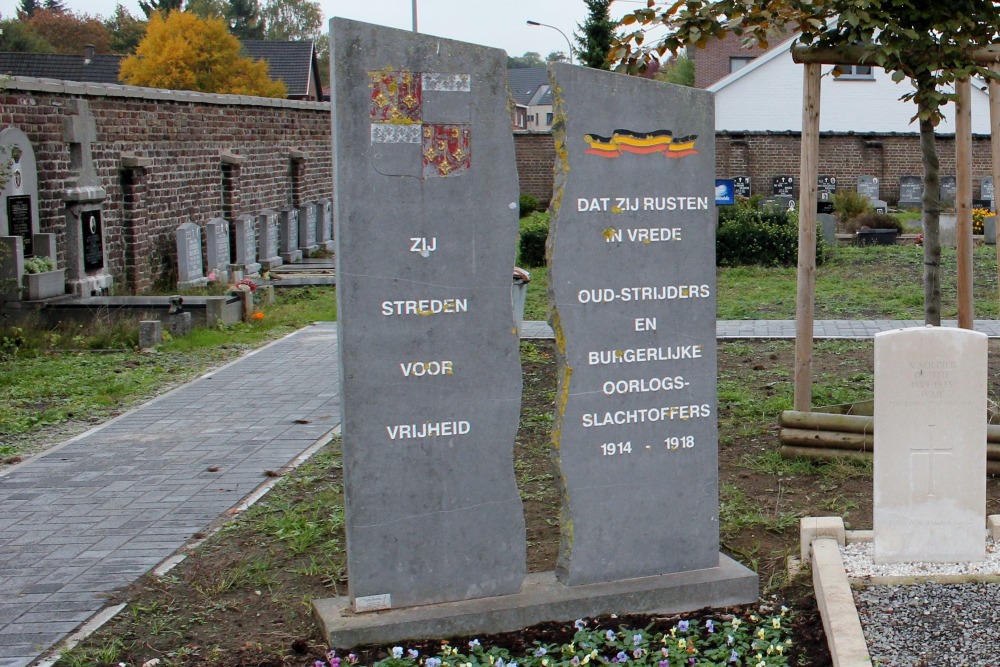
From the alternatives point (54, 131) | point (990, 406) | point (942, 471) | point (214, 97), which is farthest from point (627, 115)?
point (214, 97)

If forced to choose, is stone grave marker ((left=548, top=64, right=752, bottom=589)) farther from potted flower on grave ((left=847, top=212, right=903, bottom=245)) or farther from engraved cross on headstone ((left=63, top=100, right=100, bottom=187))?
potted flower on grave ((left=847, top=212, right=903, bottom=245))

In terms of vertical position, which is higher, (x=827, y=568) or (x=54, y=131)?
(x=54, y=131)

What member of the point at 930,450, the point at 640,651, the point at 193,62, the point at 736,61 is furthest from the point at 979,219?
the point at 193,62

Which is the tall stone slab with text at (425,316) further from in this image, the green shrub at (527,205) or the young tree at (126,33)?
the young tree at (126,33)

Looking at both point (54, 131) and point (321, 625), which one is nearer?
point (321, 625)

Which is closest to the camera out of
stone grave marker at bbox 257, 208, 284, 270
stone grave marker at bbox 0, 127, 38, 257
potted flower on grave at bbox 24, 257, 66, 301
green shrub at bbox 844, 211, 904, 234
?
stone grave marker at bbox 0, 127, 38, 257

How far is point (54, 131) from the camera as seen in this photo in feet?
46.8

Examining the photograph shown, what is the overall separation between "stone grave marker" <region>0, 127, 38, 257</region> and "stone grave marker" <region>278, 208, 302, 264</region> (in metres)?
8.51

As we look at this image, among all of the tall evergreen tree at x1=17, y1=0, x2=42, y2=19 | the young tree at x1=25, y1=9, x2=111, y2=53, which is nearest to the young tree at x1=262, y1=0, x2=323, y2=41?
the young tree at x1=25, y1=9, x2=111, y2=53

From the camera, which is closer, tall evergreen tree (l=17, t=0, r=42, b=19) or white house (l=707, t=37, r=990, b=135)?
white house (l=707, t=37, r=990, b=135)

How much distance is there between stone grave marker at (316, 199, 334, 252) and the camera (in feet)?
80.4

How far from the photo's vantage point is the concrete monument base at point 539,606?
4.64m

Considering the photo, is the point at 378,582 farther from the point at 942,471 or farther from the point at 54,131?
the point at 54,131

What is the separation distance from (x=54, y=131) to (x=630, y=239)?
11418 mm
